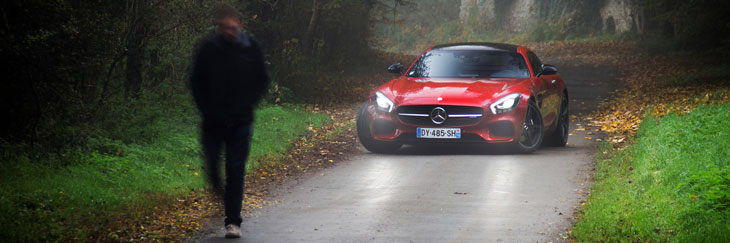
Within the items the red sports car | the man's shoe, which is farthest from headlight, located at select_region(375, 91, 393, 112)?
the man's shoe

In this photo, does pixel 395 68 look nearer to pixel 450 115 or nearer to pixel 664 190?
pixel 450 115

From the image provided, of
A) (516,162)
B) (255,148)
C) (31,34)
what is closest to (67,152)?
(31,34)

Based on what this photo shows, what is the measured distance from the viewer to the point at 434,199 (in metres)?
8.61

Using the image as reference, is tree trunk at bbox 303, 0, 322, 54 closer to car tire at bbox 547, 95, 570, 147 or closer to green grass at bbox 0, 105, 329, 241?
green grass at bbox 0, 105, 329, 241

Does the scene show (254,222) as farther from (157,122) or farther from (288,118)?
(288,118)

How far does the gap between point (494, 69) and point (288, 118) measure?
5.25m

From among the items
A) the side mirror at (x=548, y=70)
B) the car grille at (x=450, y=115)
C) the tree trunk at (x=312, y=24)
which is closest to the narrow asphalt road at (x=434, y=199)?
the car grille at (x=450, y=115)

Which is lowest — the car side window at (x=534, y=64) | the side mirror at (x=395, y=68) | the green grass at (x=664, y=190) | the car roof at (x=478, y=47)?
the green grass at (x=664, y=190)

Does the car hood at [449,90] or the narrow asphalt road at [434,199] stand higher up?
the car hood at [449,90]

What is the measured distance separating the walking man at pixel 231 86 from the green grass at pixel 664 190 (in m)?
2.80

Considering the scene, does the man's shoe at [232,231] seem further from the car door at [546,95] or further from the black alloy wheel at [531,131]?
the car door at [546,95]

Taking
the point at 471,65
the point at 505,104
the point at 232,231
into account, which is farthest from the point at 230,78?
the point at 471,65

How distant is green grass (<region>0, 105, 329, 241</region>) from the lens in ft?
22.7

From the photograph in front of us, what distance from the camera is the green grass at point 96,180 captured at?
693 cm
